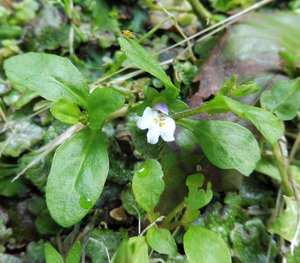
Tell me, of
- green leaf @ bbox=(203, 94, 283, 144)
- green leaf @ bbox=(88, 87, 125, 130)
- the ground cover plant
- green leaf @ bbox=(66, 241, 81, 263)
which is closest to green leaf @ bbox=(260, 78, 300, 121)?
the ground cover plant

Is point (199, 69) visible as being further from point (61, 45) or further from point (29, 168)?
point (29, 168)

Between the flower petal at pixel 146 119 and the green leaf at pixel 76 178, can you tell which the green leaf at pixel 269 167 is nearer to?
the flower petal at pixel 146 119

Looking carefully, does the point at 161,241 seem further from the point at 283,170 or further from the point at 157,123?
the point at 283,170

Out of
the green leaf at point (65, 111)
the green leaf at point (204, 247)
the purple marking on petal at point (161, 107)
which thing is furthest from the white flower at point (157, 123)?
the green leaf at point (204, 247)

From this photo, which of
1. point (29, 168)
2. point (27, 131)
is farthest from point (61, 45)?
point (29, 168)

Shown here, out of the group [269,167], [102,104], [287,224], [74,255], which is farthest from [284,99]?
[74,255]

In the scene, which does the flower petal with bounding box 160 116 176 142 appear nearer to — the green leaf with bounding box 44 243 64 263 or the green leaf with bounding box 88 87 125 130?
the green leaf with bounding box 88 87 125 130
